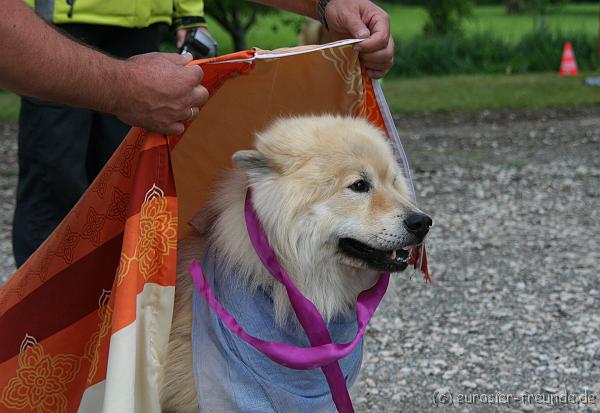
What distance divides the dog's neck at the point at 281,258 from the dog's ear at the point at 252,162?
0.05m

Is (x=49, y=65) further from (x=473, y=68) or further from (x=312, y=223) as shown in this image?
(x=473, y=68)

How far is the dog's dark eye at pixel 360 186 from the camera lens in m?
2.55

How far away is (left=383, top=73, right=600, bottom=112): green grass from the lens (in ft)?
37.0

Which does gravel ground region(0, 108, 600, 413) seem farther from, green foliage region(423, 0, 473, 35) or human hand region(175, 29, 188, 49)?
green foliage region(423, 0, 473, 35)

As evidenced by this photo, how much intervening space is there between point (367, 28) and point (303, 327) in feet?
3.57

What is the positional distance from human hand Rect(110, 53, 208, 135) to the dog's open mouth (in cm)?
65

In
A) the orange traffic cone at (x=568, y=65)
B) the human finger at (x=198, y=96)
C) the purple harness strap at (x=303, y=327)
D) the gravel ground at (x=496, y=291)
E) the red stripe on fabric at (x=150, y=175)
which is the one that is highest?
the human finger at (x=198, y=96)

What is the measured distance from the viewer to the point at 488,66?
14969 mm

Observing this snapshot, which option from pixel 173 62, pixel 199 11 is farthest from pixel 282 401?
pixel 199 11

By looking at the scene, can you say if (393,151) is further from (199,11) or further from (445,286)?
(445,286)

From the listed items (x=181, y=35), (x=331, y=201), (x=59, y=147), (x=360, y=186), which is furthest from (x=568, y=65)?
(x=331, y=201)

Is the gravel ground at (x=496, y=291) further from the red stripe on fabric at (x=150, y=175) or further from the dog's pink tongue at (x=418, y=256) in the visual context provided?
the red stripe on fabric at (x=150, y=175)

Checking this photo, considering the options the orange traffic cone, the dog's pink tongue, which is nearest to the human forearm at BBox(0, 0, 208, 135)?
the dog's pink tongue

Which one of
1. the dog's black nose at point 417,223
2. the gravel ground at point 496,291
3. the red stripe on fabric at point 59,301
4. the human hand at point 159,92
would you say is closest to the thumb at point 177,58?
the human hand at point 159,92
